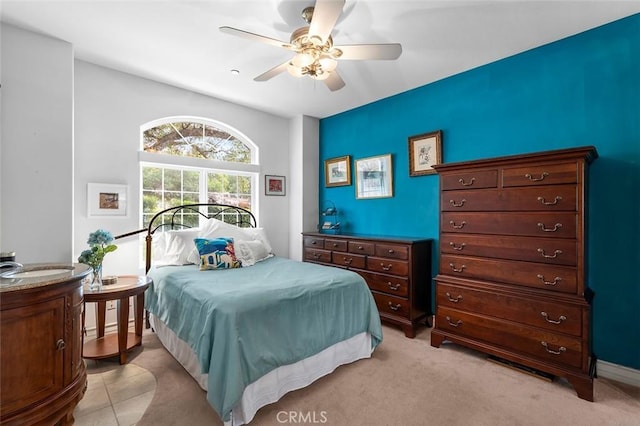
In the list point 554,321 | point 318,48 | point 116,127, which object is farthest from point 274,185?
point 554,321

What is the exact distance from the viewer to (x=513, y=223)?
93.5 inches

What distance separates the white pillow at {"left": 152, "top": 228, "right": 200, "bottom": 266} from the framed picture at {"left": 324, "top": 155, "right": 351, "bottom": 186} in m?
2.20

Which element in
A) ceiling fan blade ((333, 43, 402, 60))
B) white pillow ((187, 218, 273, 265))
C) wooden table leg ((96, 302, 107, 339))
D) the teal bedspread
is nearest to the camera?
the teal bedspread

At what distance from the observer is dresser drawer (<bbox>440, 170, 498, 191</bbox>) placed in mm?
2490

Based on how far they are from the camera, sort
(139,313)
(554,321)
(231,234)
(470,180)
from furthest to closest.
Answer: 1. (231,234)
2. (139,313)
3. (470,180)
4. (554,321)

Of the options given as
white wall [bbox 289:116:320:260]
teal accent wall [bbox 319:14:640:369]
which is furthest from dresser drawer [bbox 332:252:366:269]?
white wall [bbox 289:116:320:260]

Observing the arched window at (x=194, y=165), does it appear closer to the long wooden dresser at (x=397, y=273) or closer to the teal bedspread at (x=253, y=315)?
the teal bedspread at (x=253, y=315)

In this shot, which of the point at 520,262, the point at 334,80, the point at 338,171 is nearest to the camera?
the point at 520,262

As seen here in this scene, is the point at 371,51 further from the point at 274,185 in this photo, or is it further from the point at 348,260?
the point at 274,185

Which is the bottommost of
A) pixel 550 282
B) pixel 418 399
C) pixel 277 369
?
pixel 418 399

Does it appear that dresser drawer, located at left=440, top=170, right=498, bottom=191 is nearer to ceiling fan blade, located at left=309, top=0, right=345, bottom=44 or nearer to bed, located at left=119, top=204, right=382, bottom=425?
bed, located at left=119, top=204, right=382, bottom=425

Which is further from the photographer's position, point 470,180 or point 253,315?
point 470,180

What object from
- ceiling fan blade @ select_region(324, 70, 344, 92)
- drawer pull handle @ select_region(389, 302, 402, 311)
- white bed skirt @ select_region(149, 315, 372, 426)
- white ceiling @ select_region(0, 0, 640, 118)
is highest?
white ceiling @ select_region(0, 0, 640, 118)

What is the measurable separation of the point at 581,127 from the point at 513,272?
1.42 m
